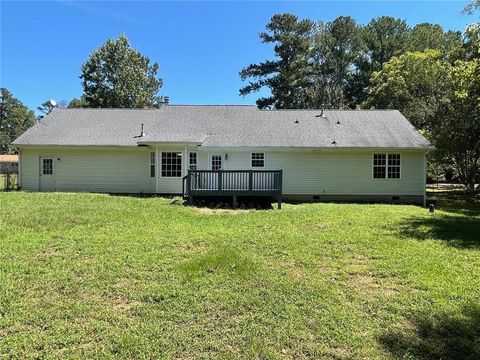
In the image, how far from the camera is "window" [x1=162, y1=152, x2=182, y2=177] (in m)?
17.2

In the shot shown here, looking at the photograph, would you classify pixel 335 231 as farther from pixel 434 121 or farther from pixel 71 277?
pixel 434 121

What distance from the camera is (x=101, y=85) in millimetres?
42031

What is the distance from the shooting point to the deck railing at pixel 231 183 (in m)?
13.6

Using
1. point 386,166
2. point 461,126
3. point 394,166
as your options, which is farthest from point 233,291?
point 461,126

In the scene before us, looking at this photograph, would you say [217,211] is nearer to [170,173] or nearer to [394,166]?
[170,173]

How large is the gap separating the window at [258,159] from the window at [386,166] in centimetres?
512

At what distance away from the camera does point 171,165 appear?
17266mm

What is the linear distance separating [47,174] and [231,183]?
10257 millimetres

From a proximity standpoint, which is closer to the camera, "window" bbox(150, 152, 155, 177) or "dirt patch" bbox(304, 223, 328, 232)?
"dirt patch" bbox(304, 223, 328, 232)

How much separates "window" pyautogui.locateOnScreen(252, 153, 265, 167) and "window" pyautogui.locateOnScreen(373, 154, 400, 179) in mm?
5119

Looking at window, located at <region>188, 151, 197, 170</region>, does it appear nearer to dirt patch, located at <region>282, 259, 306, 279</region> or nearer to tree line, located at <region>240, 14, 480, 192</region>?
dirt patch, located at <region>282, 259, 306, 279</region>

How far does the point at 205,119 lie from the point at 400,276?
51.3 ft

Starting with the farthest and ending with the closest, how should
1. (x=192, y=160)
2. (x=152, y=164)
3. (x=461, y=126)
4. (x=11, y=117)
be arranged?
(x=11, y=117)
(x=461, y=126)
(x=152, y=164)
(x=192, y=160)

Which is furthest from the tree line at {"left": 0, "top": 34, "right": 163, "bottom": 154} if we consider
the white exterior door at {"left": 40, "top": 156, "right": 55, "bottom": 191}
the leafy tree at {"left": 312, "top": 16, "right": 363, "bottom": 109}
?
the white exterior door at {"left": 40, "top": 156, "right": 55, "bottom": 191}
